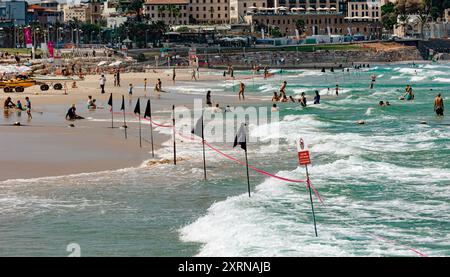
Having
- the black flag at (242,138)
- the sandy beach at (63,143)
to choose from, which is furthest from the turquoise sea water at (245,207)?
the sandy beach at (63,143)

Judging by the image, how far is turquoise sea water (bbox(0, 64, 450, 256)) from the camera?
19.6m

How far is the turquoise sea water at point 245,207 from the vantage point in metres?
19.6

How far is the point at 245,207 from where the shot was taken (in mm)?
23453

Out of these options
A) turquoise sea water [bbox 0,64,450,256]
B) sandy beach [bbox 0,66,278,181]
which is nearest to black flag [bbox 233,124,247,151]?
turquoise sea water [bbox 0,64,450,256]

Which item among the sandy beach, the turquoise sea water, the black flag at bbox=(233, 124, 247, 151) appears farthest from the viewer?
the sandy beach

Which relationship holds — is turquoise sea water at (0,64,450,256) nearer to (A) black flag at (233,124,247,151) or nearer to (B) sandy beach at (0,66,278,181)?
(A) black flag at (233,124,247,151)

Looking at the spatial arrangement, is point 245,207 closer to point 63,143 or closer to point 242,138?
point 242,138

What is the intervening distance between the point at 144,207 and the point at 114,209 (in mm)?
757

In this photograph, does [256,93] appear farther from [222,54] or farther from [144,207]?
[222,54]

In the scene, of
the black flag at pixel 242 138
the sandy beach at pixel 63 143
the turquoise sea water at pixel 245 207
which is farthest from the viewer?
the sandy beach at pixel 63 143

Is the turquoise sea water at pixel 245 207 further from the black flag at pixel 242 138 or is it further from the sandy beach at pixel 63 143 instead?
the sandy beach at pixel 63 143

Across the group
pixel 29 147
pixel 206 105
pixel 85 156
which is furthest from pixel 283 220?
pixel 206 105

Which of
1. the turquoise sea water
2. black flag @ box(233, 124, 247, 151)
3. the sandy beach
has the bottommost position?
the turquoise sea water

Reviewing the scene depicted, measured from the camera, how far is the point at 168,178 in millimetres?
28109
